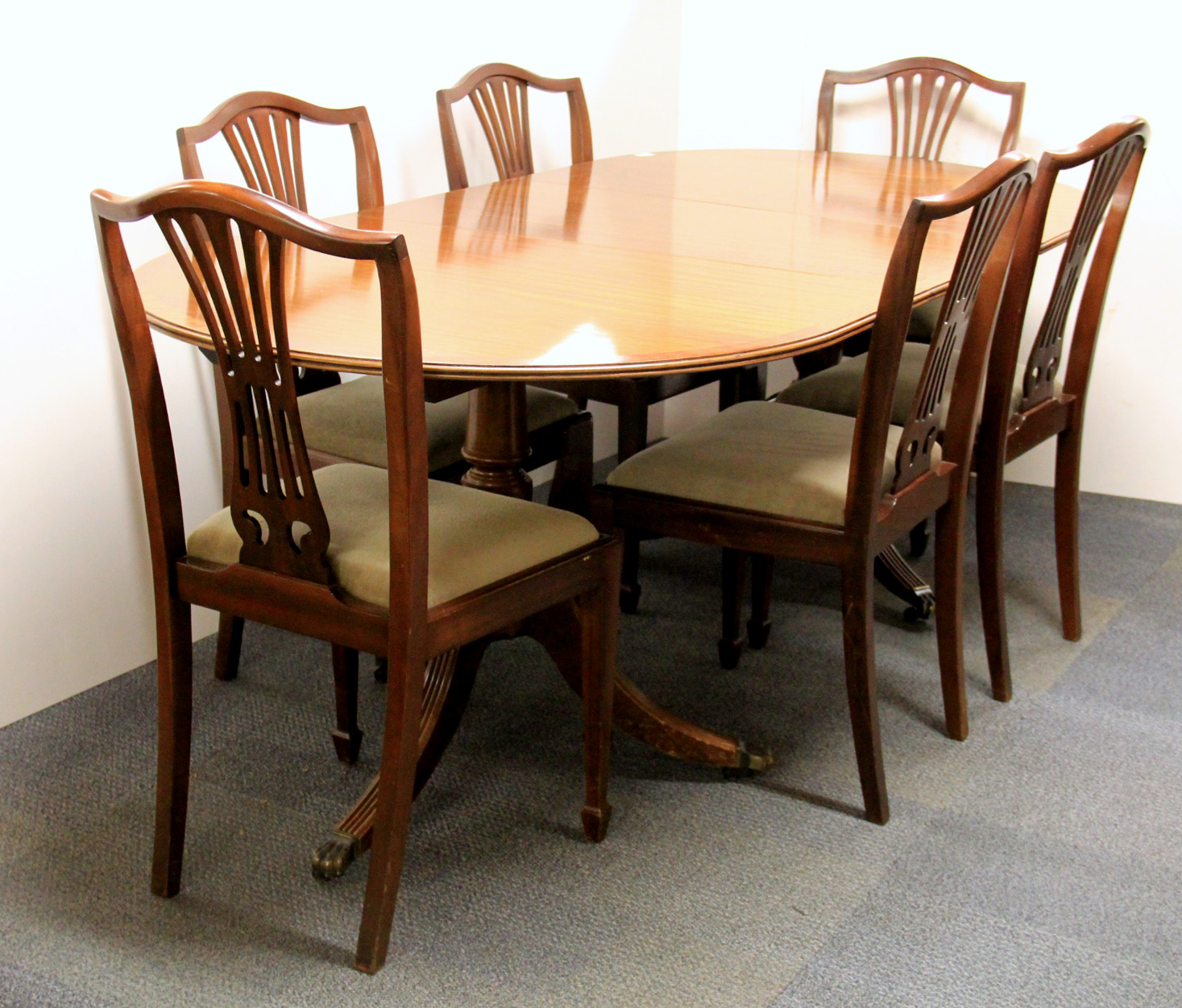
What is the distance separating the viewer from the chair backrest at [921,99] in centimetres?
320

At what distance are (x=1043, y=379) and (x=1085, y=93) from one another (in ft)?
3.93

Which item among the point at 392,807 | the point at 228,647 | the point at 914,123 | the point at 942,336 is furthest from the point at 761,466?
the point at 914,123

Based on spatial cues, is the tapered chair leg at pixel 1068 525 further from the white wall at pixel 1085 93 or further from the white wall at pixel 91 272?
the white wall at pixel 91 272

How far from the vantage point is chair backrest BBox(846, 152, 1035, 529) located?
1.64m

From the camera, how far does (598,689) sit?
1.79 meters

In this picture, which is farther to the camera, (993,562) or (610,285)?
(993,562)

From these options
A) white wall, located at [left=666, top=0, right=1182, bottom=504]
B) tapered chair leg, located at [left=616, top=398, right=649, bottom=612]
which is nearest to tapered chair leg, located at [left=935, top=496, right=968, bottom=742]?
tapered chair leg, located at [left=616, top=398, right=649, bottom=612]

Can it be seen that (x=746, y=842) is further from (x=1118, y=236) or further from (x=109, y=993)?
(x=1118, y=236)

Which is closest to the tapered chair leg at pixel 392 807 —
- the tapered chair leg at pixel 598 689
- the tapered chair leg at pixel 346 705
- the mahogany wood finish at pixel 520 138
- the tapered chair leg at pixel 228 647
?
the tapered chair leg at pixel 598 689

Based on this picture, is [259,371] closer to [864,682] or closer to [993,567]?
[864,682]

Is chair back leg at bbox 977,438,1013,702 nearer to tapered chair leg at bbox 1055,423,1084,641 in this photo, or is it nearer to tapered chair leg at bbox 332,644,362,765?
tapered chair leg at bbox 1055,423,1084,641

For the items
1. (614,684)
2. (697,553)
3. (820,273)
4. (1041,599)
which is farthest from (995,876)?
(697,553)

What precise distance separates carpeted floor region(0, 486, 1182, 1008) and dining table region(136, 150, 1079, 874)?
5.5 inches

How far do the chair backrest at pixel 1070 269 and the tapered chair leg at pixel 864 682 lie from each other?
1.77 feet
